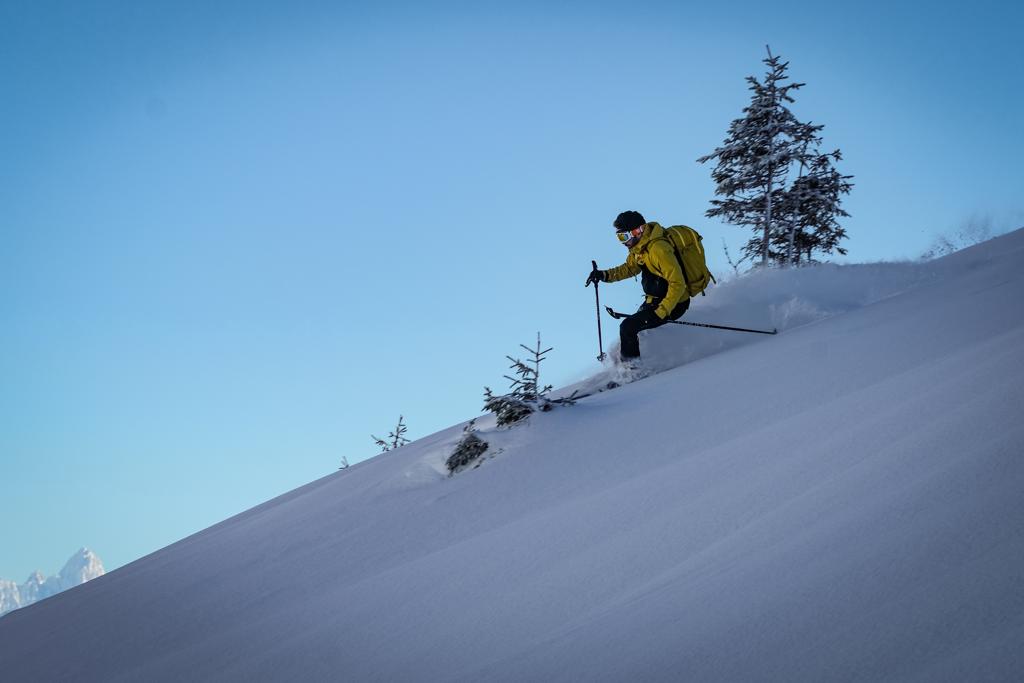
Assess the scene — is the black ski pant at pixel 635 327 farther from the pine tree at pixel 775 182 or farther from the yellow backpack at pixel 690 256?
the pine tree at pixel 775 182

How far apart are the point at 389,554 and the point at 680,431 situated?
179cm

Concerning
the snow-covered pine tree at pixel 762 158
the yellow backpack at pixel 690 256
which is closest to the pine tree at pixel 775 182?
the snow-covered pine tree at pixel 762 158

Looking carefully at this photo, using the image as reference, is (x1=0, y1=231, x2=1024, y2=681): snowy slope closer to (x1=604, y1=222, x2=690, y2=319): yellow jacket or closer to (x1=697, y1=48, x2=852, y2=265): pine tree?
(x1=604, y1=222, x2=690, y2=319): yellow jacket

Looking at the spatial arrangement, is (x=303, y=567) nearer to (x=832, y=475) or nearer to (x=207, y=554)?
(x=207, y=554)


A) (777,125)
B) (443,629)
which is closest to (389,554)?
(443,629)

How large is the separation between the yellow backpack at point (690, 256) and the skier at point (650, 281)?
96 millimetres

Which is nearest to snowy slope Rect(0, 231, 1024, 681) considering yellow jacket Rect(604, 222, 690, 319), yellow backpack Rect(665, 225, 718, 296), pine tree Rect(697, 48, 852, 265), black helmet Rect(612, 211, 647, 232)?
yellow jacket Rect(604, 222, 690, 319)

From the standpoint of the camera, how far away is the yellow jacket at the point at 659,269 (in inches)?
255

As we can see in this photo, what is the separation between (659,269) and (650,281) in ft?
0.99

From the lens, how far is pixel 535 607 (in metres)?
2.08

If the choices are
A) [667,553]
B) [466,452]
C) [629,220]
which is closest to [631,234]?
[629,220]

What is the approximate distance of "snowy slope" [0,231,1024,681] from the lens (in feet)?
4.87

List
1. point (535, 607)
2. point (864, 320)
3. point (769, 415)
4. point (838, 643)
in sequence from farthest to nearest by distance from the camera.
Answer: point (864, 320) → point (769, 415) → point (535, 607) → point (838, 643)

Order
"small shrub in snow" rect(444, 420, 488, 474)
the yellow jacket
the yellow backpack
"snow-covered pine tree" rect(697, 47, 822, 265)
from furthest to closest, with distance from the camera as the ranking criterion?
"snow-covered pine tree" rect(697, 47, 822, 265) < the yellow backpack < the yellow jacket < "small shrub in snow" rect(444, 420, 488, 474)
